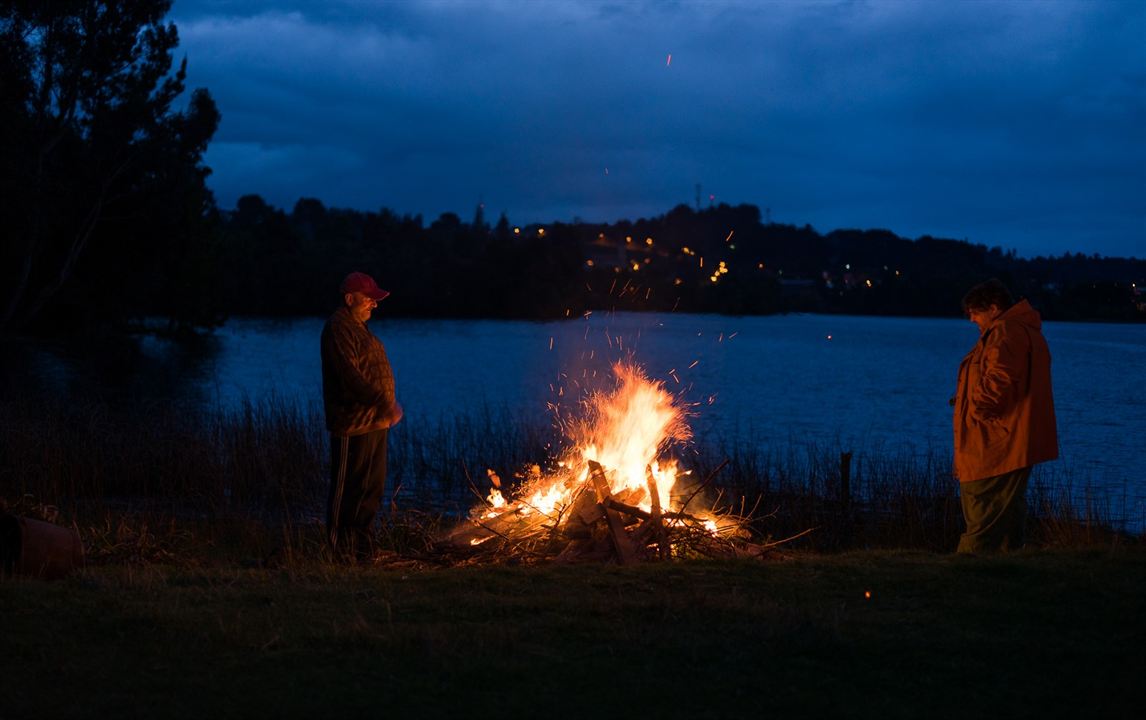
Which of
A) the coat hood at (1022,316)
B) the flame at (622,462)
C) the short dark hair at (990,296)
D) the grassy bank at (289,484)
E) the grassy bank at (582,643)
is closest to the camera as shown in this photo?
the grassy bank at (582,643)

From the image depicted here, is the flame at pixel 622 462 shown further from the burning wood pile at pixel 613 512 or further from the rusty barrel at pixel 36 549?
the rusty barrel at pixel 36 549

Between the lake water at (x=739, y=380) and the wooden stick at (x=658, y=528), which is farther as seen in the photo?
the lake water at (x=739, y=380)

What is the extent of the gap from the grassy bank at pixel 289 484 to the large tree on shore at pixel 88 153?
11620mm

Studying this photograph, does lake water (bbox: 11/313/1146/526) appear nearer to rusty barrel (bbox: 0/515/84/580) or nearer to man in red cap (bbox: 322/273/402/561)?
man in red cap (bbox: 322/273/402/561)

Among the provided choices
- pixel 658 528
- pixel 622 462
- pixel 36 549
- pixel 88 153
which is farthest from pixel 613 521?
pixel 88 153

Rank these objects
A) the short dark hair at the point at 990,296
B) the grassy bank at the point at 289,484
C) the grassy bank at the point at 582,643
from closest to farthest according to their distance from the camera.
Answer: the grassy bank at the point at 582,643
the short dark hair at the point at 990,296
the grassy bank at the point at 289,484

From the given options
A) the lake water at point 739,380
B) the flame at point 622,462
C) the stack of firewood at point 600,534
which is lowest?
the lake water at point 739,380

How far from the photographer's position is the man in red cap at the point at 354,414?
7617mm

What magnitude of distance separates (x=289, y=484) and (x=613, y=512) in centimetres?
749

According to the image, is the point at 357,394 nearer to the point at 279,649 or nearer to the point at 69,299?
the point at 279,649

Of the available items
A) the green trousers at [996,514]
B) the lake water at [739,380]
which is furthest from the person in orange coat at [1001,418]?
the lake water at [739,380]

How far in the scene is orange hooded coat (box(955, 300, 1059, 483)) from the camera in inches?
292

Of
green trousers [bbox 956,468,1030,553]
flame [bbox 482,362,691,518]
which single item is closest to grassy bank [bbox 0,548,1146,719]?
green trousers [bbox 956,468,1030,553]

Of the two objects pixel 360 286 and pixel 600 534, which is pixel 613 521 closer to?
pixel 600 534
